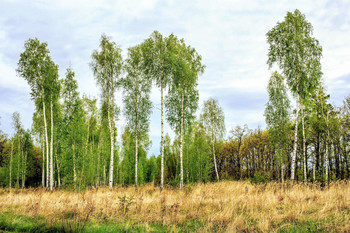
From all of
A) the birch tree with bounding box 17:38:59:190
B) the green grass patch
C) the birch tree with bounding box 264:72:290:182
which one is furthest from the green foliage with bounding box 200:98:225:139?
the green grass patch

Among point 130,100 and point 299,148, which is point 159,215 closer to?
point 130,100

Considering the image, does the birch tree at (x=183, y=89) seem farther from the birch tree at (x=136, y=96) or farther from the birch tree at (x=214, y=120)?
the birch tree at (x=214, y=120)

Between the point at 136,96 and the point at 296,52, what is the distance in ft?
50.1

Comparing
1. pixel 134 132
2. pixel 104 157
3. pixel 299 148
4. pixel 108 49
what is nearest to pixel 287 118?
pixel 299 148

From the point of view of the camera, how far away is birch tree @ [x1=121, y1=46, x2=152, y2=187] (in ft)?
79.2

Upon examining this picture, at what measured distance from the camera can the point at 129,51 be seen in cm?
2459

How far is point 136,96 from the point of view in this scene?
78.7ft

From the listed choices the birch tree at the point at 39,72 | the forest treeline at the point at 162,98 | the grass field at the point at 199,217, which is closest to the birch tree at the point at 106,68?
the forest treeline at the point at 162,98

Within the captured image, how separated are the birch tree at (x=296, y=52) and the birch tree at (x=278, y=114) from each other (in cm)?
993

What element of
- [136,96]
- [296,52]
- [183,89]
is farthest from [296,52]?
[136,96]

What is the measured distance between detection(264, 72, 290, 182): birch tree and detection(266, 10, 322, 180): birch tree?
9.93 meters

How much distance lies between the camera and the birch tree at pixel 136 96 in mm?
24141

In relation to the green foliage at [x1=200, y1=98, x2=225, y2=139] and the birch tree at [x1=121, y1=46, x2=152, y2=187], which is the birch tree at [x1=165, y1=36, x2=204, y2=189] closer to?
the birch tree at [x1=121, y1=46, x2=152, y2=187]

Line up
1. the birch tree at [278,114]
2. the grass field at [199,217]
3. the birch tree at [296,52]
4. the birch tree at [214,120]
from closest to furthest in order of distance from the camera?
the grass field at [199,217]
the birch tree at [296,52]
the birch tree at [278,114]
the birch tree at [214,120]
